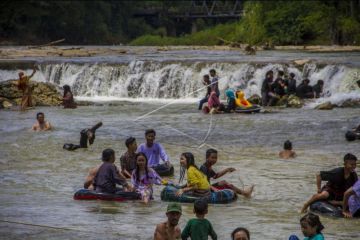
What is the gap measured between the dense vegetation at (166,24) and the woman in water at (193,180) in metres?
43.3

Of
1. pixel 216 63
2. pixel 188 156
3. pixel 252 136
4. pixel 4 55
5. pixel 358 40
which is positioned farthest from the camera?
pixel 358 40

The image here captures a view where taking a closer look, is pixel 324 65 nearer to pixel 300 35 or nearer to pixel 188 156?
pixel 188 156

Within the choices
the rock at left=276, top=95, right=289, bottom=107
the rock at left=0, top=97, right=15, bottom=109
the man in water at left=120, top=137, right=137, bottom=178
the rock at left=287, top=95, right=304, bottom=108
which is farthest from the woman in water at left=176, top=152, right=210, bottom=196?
the rock at left=0, top=97, right=15, bottom=109

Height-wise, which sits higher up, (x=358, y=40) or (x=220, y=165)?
(x=358, y=40)

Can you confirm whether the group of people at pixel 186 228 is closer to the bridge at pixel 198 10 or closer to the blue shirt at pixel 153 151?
the blue shirt at pixel 153 151

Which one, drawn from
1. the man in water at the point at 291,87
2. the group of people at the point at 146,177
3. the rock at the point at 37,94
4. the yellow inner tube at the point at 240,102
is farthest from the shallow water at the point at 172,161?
the man in water at the point at 291,87

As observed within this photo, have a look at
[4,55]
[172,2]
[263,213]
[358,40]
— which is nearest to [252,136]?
[263,213]

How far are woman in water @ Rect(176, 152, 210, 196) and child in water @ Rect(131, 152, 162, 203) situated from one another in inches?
17.8

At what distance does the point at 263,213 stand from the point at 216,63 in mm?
23856

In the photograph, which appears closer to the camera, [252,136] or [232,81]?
[252,136]

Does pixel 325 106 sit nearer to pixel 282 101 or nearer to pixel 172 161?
pixel 282 101

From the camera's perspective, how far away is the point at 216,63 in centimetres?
3809

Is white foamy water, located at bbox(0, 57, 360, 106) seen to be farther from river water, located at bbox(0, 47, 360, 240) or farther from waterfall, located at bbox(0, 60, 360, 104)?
river water, located at bbox(0, 47, 360, 240)

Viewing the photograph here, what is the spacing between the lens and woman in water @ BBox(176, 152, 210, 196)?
1402 cm
